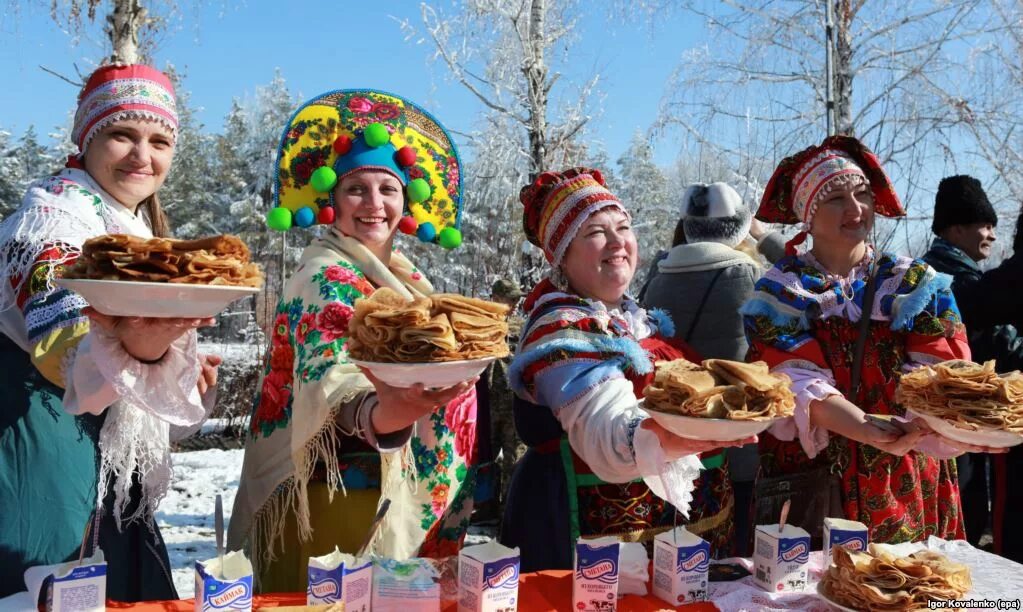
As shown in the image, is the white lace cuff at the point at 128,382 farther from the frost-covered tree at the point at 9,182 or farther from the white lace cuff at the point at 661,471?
the frost-covered tree at the point at 9,182

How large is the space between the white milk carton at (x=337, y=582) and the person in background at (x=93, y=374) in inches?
18.1

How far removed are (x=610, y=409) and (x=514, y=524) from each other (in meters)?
0.61

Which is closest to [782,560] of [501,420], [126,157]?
[126,157]

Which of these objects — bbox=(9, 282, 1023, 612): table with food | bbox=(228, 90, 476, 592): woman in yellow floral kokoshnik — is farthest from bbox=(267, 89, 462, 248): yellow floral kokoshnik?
bbox=(9, 282, 1023, 612): table with food

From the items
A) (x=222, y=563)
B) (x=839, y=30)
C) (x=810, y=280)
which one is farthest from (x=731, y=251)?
(x=839, y=30)

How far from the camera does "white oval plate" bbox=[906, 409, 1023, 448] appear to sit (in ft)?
6.50

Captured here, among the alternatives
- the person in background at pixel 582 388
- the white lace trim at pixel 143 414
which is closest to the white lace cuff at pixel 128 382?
the white lace trim at pixel 143 414

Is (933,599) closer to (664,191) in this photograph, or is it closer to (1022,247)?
(1022,247)

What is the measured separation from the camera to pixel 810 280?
2.60 m

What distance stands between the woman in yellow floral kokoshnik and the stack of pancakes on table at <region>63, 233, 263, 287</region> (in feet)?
1.73

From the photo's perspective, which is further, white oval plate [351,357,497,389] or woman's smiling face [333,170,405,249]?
woman's smiling face [333,170,405,249]

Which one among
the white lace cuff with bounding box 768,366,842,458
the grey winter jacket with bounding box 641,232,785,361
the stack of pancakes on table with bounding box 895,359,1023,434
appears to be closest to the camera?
the stack of pancakes on table with bounding box 895,359,1023,434

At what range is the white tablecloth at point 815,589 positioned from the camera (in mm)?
1940

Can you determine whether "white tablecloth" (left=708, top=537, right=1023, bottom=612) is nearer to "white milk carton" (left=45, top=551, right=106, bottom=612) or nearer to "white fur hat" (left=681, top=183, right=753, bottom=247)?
"white milk carton" (left=45, top=551, right=106, bottom=612)
